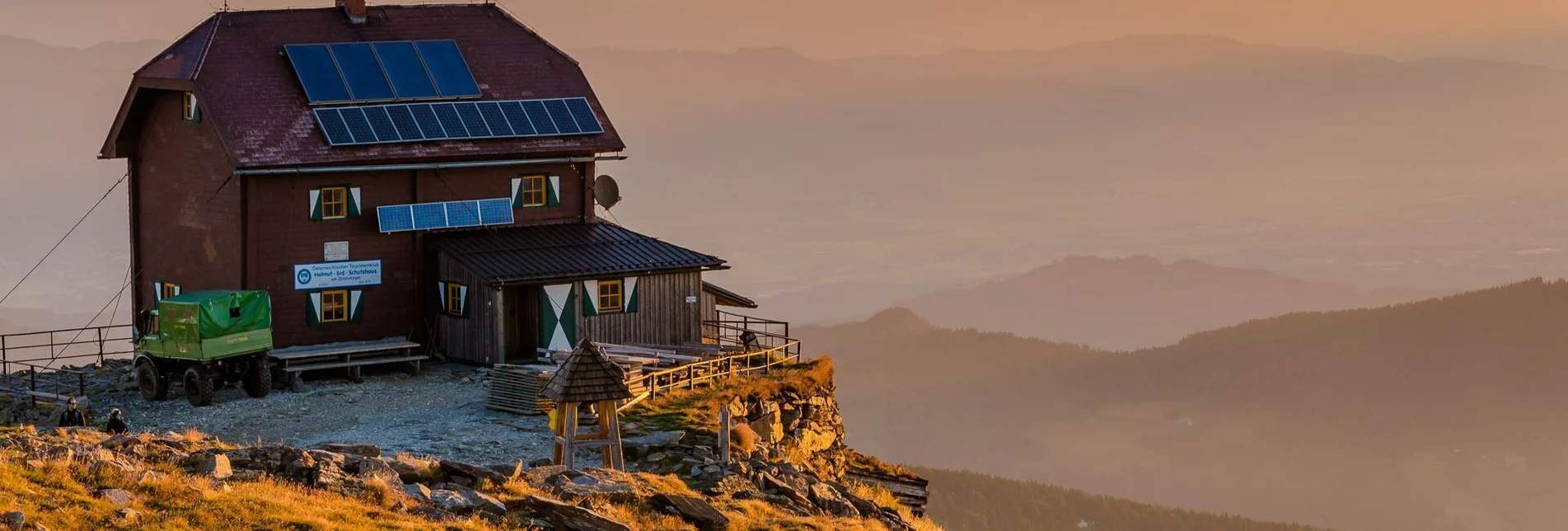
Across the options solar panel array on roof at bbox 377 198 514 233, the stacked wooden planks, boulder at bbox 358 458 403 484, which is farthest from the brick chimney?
boulder at bbox 358 458 403 484

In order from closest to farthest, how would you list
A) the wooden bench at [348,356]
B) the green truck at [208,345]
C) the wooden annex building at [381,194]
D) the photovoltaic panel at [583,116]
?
the green truck at [208,345]
the wooden bench at [348,356]
the wooden annex building at [381,194]
the photovoltaic panel at [583,116]

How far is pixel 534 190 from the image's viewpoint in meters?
54.0

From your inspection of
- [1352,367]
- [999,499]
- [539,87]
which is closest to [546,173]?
[539,87]

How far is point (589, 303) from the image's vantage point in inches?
2032

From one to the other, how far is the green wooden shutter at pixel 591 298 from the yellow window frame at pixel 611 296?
123 millimetres

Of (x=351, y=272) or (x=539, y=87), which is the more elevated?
(x=539, y=87)

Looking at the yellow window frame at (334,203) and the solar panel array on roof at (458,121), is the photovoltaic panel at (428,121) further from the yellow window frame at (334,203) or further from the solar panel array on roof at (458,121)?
the yellow window frame at (334,203)

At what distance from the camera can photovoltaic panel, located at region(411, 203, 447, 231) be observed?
5150cm

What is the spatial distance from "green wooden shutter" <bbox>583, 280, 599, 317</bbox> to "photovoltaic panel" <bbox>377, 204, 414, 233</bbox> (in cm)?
492

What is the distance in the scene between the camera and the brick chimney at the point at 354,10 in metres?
54.7

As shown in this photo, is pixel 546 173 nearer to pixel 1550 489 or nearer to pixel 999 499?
pixel 999 499

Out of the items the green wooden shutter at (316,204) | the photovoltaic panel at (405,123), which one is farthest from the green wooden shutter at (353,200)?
the photovoltaic panel at (405,123)

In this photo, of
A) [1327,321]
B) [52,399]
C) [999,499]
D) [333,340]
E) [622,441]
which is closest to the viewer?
[622,441]

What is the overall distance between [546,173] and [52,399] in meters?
14.3
